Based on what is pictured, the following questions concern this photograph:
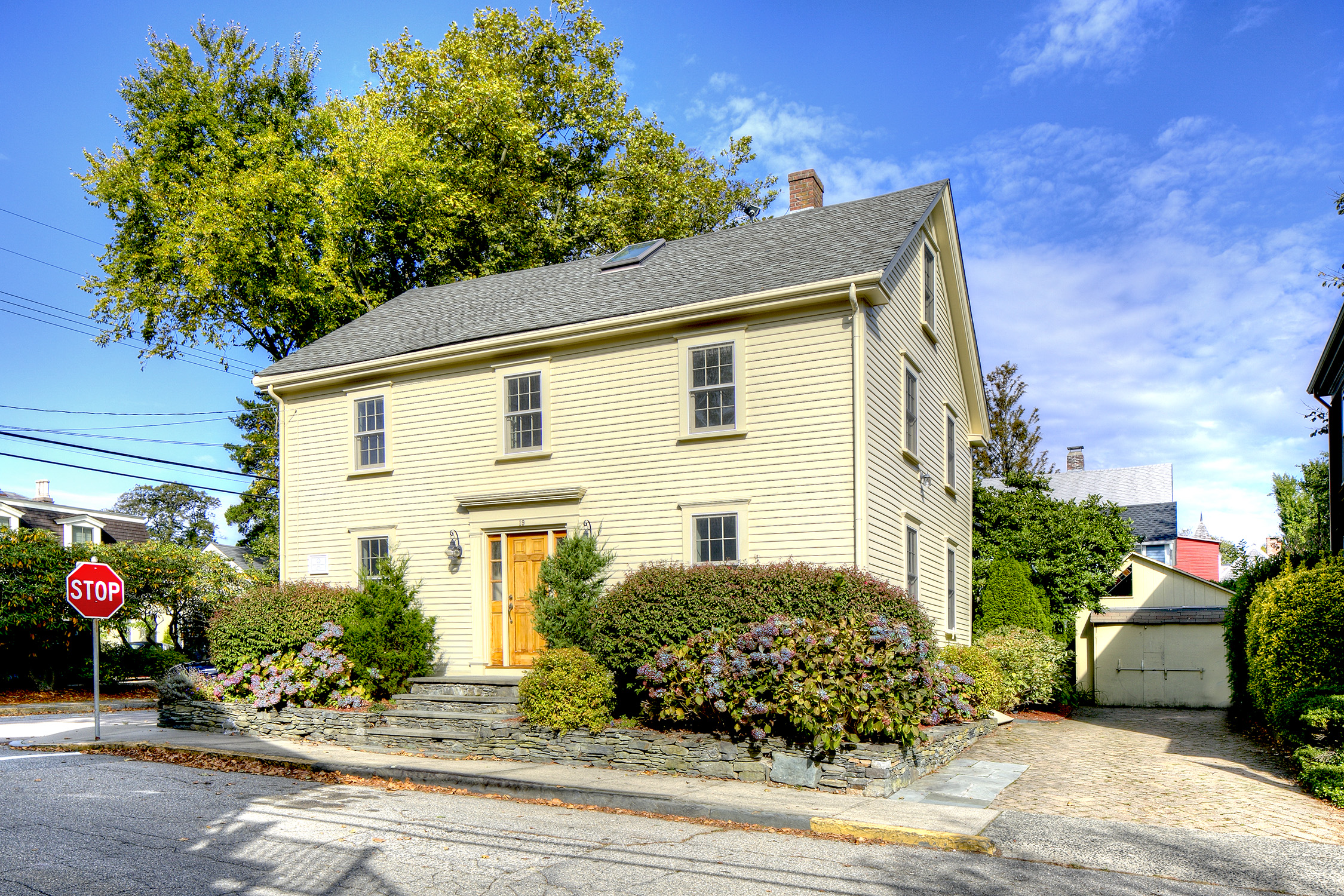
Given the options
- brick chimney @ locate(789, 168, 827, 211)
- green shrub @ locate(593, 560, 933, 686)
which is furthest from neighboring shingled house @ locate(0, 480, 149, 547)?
green shrub @ locate(593, 560, 933, 686)

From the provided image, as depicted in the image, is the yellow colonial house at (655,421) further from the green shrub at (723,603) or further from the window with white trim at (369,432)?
the green shrub at (723,603)

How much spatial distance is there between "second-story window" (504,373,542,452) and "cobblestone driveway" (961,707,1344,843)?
27.1 ft

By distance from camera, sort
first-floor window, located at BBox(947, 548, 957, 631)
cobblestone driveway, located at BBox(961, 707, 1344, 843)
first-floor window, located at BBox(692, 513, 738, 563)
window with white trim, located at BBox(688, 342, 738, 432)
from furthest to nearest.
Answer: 1. first-floor window, located at BBox(947, 548, 957, 631)
2. window with white trim, located at BBox(688, 342, 738, 432)
3. first-floor window, located at BBox(692, 513, 738, 563)
4. cobblestone driveway, located at BBox(961, 707, 1344, 843)

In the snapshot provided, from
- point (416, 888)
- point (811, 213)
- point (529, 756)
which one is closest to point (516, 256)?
point (811, 213)

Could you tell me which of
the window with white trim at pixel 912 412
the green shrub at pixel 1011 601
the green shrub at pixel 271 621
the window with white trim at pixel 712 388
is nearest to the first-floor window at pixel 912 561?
the window with white trim at pixel 912 412

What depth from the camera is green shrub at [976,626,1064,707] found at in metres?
17.5

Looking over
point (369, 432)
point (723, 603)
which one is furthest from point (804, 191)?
point (723, 603)

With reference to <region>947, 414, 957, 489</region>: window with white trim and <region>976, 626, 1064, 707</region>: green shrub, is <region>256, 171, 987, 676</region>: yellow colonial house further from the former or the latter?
<region>976, 626, 1064, 707</region>: green shrub

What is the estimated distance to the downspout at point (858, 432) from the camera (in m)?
12.3

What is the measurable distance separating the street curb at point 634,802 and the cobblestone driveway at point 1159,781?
1.67m

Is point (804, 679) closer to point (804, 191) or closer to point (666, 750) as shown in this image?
point (666, 750)

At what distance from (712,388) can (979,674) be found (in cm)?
639

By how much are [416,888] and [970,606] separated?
53.9 ft

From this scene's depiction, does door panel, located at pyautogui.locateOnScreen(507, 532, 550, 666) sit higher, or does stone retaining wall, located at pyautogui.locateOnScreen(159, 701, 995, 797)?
door panel, located at pyautogui.locateOnScreen(507, 532, 550, 666)
